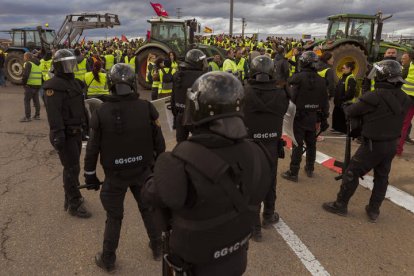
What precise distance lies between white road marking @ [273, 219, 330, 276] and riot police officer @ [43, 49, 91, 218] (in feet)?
8.05

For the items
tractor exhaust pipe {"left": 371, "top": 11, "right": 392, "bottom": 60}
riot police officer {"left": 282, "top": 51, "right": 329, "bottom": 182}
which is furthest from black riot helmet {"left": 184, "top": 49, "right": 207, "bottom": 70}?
tractor exhaust pipe {"left": 371, "top": 11, "right": 392, "bottom": 60}

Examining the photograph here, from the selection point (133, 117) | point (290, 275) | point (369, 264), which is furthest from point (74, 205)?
point (369, 264)

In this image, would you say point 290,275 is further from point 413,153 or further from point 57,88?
point 413,153

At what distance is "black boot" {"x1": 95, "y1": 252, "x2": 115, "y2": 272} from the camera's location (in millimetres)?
3090

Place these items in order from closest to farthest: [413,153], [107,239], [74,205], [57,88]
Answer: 1. [107,239]
2. [57,88]
3. [74,205]
4. [413,153]

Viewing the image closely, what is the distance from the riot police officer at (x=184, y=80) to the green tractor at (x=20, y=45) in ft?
41.4

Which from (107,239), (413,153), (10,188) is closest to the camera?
(107,239)

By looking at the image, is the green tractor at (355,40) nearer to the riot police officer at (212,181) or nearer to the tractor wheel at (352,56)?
the tractor wheel at (352,56)

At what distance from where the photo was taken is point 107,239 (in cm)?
303

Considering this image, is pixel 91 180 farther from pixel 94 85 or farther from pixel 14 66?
pixel 14 66

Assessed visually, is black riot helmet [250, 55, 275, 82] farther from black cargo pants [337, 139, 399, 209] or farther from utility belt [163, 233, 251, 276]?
utility belt [163, 233, 251, 276]

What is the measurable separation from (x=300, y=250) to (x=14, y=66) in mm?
16026

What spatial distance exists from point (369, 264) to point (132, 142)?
2688 millimetres

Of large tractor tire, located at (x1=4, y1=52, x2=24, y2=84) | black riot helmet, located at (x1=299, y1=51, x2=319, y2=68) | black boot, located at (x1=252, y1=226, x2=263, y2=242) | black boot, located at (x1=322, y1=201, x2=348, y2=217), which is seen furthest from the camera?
large tractor tire, located at (x1=4, y1=52, x2=24, y2=84)
